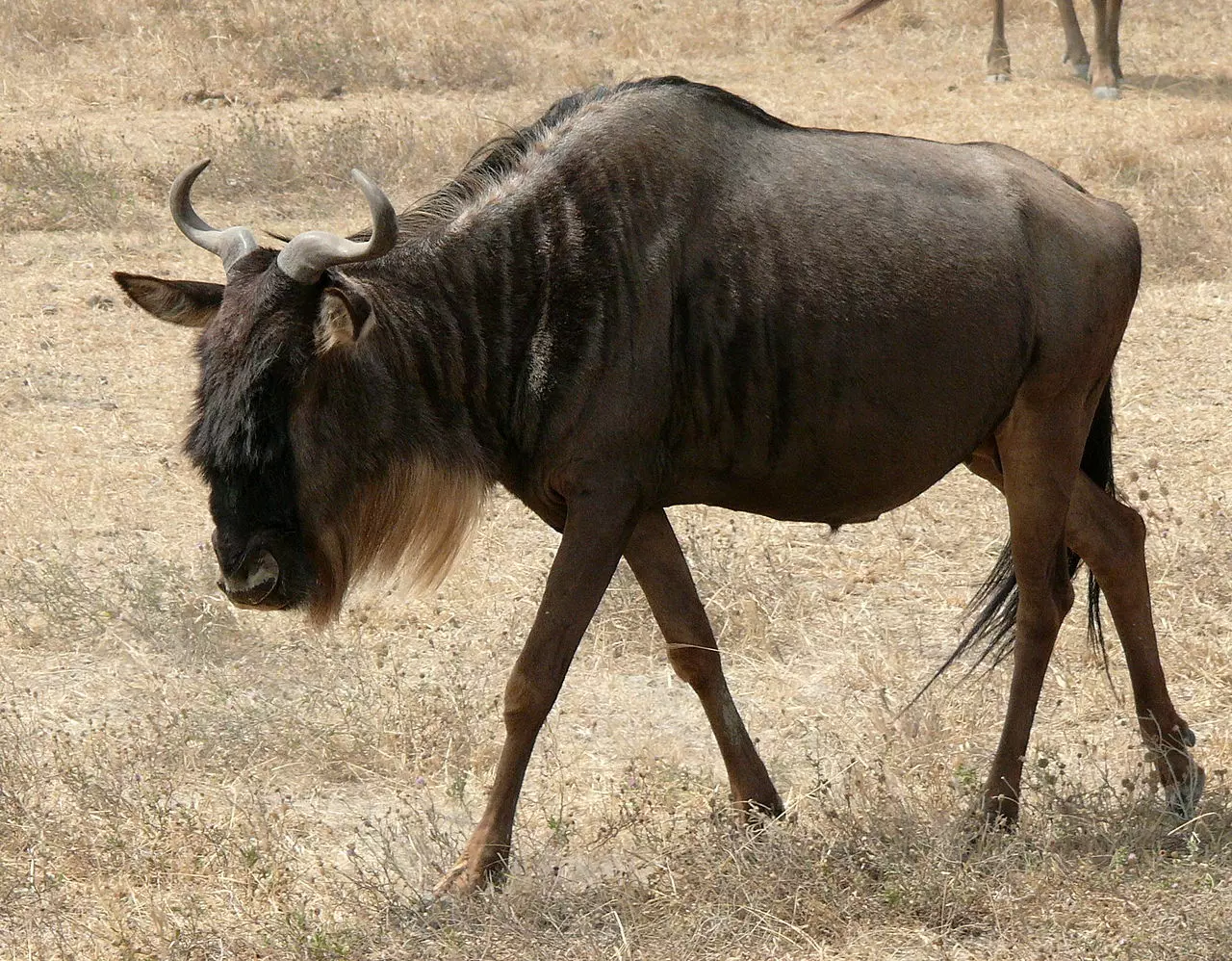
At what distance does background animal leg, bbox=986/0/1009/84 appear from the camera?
1449cm

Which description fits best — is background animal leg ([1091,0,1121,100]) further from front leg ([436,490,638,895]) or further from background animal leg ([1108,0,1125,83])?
front leg ([436,490,638,895])

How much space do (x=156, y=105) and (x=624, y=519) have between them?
394 inches

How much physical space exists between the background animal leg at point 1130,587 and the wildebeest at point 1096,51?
33.0 feet

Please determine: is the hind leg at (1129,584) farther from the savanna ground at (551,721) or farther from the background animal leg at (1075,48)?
the background animal leg at (1075,48)

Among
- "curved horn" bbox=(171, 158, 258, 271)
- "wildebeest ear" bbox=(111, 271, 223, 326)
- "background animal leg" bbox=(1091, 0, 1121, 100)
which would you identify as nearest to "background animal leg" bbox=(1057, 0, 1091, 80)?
"background animal leg" bbox=(1091, 0, 1121, 100)

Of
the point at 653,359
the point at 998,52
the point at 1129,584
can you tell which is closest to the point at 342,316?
the point at 653,359

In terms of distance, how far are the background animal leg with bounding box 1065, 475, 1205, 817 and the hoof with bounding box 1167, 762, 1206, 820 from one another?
95 mm

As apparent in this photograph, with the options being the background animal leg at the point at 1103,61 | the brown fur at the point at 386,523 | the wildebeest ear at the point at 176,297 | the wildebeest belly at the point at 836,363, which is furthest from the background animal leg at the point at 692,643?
the background animal leg at the point at 1103,61

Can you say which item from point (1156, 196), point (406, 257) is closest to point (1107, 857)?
point (406, 257)

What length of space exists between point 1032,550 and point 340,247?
192 centimetres

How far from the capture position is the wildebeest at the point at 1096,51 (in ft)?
46.4

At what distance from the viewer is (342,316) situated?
11.3 feet

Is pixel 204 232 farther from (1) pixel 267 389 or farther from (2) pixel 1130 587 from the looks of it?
(2) pixel 1130 587

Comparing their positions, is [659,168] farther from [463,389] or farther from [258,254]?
[258,254]
